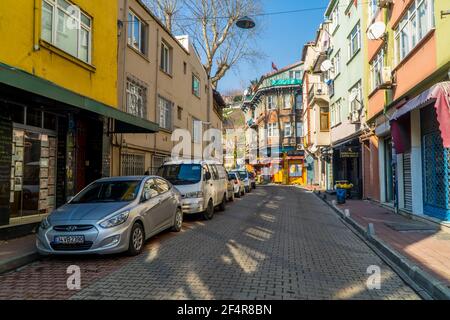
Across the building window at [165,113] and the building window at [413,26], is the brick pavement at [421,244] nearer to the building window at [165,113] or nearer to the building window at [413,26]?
the building window at [413,26]

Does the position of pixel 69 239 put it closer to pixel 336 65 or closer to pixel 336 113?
pixel 336 113

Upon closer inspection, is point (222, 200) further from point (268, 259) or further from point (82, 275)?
point (82, 275)

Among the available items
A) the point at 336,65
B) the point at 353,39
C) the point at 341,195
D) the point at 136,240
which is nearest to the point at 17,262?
the point at 136,240

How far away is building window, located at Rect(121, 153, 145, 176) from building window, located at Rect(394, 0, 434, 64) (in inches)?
415

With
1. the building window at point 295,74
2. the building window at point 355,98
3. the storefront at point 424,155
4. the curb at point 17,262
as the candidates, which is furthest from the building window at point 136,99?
the building window at point 295,74

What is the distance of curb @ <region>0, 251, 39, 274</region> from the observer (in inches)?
250

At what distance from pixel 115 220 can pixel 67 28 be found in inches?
263

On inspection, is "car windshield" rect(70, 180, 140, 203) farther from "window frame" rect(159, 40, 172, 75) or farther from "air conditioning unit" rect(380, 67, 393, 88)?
"window frame" rect(159, 40, 172, 75)

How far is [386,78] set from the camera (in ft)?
44.5

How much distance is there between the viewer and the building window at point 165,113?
1897 centimetres

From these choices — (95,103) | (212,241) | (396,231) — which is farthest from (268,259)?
(95,103)

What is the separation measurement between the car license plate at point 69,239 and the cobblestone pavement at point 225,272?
1.34 feet

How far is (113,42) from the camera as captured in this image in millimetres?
13336
